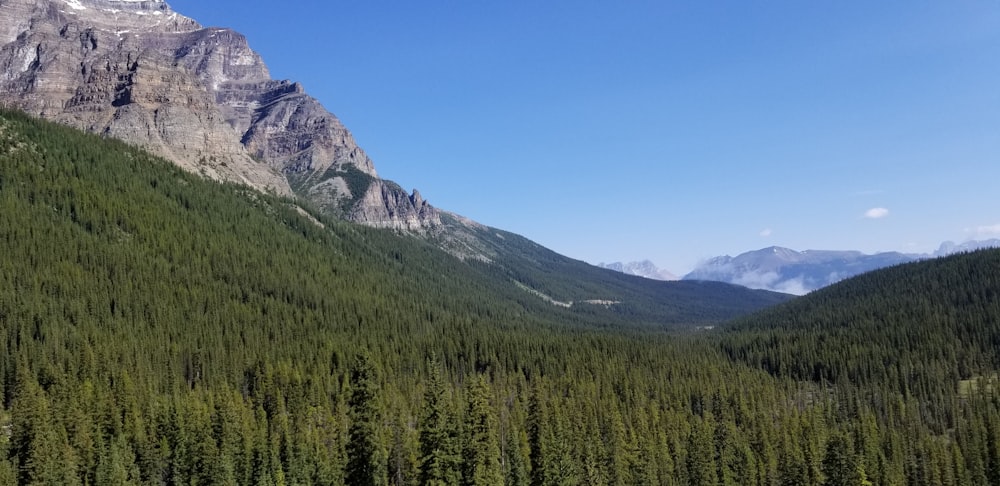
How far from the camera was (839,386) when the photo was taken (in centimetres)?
14100

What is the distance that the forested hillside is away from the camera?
218 feet

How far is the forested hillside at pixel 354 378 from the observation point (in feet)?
218

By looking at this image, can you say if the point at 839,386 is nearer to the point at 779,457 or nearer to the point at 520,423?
the point at 779,457

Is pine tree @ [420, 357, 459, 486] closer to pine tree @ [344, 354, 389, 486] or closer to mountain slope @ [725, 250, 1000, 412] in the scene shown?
pine tree @ [344, 354, 389, 486]

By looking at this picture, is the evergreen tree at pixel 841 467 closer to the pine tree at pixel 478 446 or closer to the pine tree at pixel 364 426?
the pine tree at pixel 478 446

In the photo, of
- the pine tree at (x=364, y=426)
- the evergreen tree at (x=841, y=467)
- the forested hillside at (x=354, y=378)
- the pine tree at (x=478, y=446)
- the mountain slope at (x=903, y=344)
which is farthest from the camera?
the mountain slope at (x=903, y=344)

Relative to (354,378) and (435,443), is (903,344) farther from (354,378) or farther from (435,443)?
(354,378)

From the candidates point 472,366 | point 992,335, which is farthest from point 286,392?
point 992,335

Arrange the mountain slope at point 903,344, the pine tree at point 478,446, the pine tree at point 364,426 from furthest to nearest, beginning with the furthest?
the mountain slope at point 903,344, the pine tree at point 478,446, the pine tree at point 364,426

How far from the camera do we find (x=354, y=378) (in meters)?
→ 52.1

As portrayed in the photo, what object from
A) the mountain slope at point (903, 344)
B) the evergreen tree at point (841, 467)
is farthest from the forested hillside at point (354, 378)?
the mountain slope at point (903, 344)

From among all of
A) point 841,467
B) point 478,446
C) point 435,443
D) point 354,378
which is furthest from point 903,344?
point 354,378

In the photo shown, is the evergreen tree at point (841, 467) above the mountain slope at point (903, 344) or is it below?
below

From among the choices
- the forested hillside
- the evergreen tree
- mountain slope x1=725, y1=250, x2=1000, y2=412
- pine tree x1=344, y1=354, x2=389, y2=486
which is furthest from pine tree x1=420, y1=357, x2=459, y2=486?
mountain slope x1=725, y1=250, x2=1000, y2=412
